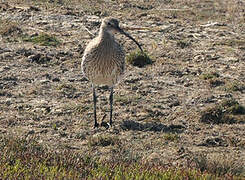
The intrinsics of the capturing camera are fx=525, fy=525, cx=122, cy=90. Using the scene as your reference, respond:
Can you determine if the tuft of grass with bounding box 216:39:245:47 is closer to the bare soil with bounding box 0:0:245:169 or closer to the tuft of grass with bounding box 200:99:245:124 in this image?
the bare soil with bounding box 0:0:245:169

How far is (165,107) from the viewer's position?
10375 mm

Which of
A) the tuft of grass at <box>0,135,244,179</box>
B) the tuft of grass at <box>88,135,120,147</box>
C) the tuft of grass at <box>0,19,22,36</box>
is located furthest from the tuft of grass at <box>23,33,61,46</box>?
the tuft of grass at <box>0,135,244,179</box>

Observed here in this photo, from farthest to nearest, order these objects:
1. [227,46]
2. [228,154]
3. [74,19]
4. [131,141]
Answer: [74,19], [227,46], [131,141], [228,154]

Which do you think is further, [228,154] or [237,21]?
[237,21]

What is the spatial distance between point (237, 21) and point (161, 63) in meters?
6.40

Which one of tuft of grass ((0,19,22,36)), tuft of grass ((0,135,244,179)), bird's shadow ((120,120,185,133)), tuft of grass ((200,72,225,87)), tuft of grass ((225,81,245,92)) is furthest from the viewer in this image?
tuft of grass ((0,19,22,36))

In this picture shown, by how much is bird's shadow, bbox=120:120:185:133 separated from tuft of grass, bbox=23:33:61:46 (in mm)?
5483

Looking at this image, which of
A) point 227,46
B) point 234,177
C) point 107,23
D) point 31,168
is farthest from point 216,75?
point 31,168

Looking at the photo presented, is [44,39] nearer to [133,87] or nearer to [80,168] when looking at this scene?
[133,87]

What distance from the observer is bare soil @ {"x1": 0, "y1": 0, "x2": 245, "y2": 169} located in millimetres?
8656

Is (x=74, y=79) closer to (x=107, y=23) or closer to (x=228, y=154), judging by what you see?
(x=107, y=23)

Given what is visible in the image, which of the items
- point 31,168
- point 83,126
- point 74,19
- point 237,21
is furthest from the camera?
point 237,21

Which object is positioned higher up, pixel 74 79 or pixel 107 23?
pixel 107 23

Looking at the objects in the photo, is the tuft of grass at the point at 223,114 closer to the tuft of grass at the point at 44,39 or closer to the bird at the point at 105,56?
the bird at the point at 105,56
